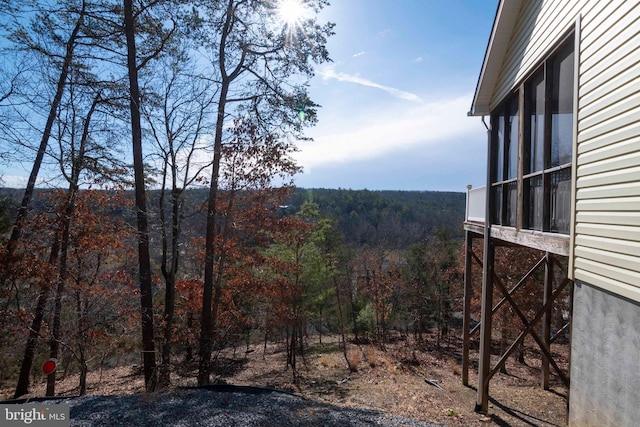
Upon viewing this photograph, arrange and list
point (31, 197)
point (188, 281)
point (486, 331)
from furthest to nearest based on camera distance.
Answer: point (188, 281) < point (31, 197) < point (486, 331)

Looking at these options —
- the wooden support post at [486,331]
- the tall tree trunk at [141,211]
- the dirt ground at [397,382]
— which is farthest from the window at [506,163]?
the tall tree trunk at [141,211]

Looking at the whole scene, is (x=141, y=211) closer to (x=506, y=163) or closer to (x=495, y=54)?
(x=506, y=163)

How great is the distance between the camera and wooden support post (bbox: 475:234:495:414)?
6.14 metres

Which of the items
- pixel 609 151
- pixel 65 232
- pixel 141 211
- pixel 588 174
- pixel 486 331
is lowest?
pixel 486 331

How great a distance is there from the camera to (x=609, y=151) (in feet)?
9.14

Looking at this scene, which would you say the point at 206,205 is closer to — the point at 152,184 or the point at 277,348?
the point at 152,184

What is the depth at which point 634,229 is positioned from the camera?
2.48m

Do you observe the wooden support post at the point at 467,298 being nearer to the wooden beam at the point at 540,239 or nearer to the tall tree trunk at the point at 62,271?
the wooden beam at the point at 540,239

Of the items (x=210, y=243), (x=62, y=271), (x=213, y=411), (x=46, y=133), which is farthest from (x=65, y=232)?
(x=213, y=411)

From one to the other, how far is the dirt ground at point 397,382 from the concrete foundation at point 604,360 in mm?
3221

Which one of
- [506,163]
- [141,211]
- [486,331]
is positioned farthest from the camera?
[141,211]

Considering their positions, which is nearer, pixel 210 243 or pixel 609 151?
pixel 609 151

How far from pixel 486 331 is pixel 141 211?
781 centimetres

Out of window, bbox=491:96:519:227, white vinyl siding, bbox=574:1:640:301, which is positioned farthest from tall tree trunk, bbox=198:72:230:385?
white vinyl siding, bbox=574:1:640:301
